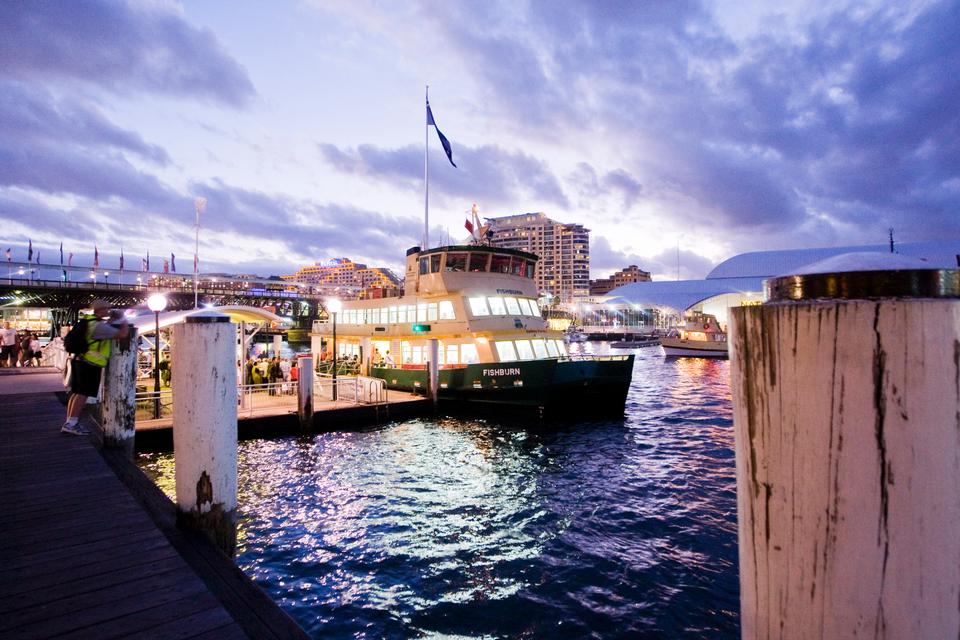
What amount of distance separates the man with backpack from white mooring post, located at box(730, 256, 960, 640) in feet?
27.3

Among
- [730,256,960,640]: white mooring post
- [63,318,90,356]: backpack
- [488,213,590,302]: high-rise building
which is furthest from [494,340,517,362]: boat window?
[488,213,590,302]: high-rise building

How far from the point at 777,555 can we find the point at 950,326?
672mm

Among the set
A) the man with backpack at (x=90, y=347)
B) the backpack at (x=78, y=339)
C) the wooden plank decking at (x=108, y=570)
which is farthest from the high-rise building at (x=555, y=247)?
the wooden plank decking at (x=108, y=570)

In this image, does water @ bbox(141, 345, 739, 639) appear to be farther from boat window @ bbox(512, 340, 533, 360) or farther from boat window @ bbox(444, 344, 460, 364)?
boat window @ bbox(444, 344, 460, 364)

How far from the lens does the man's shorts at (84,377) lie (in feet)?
23.2

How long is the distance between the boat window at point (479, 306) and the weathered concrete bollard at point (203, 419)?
1550cm

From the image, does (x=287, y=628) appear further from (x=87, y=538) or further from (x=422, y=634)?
(x=422, y=634)

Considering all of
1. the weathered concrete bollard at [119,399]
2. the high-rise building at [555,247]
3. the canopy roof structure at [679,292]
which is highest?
the high-rise building at [555,247]

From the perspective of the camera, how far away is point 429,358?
19422mm

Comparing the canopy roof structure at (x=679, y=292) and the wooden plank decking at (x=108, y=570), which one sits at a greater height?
the canopy roof structure at (x=679, y=292)

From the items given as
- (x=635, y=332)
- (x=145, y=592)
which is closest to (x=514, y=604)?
(x=145, y=592)

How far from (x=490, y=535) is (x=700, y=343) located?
50760 mm

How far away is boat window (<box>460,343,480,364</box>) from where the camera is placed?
65.2ft

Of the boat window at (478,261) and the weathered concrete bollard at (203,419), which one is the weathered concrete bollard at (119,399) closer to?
the weathered concrete bollard at (203,419)
